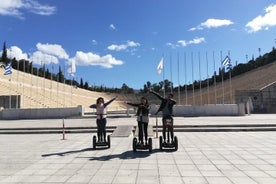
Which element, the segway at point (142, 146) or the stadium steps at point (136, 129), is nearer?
the segway at point (142, 146)

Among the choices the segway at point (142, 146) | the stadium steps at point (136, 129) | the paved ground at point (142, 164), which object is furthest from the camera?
→ the stadium steps at point (136, 129)

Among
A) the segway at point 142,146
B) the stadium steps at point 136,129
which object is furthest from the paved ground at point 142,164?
the stadium steps at point 136,129

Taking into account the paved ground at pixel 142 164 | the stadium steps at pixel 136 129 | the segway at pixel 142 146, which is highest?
the stadium steps at pixel 136 129

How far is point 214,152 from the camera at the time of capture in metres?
10.6

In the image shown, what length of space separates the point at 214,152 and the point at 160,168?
3100mm

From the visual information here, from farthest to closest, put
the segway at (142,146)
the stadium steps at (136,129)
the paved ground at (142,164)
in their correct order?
1. the stadium steps at (136,129)
2. the segway at (142,146)
3. the paved ground at (142,164)

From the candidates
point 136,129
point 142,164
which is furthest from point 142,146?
point 136,129

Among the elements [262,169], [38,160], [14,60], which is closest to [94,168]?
[38,160]

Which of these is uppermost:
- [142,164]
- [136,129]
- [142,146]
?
[136,129]

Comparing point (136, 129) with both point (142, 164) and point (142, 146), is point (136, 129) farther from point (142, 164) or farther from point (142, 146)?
point (142, 164)

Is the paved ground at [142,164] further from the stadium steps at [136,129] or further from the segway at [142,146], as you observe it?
the stadium steps at [136,129]

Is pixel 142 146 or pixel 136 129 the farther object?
pixel 136 129

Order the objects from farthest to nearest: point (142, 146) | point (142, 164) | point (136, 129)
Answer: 1. point (136, 129)
2. point (142, 146)
3. point (142, 164)

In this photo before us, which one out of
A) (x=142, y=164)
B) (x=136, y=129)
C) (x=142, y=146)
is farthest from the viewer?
(x=136, y=129)
